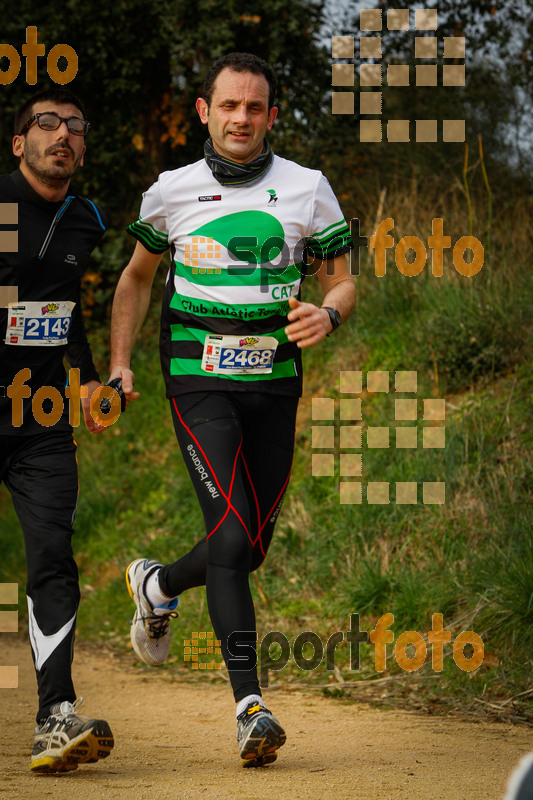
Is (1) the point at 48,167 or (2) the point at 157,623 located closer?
(1) the point at 48,167

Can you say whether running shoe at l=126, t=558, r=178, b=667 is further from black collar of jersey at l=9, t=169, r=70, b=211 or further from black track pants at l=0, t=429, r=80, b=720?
black collar of jersey at l=9, t=169, r=70, b=211

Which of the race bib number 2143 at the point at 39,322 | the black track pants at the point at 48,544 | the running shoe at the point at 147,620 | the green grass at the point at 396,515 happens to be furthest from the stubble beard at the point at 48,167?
the green grass at the point at 396,515

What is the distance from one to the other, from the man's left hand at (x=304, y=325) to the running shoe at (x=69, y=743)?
170 cm

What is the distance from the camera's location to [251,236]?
448 cm

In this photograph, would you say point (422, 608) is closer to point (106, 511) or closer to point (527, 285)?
point (527, 285)

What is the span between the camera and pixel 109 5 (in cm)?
971

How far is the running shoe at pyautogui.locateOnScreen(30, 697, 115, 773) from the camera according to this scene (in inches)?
156

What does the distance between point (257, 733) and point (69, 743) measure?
2.40ft

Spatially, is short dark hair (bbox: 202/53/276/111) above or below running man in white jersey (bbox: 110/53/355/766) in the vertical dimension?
above

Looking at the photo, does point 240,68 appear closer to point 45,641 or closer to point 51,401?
point 51,401

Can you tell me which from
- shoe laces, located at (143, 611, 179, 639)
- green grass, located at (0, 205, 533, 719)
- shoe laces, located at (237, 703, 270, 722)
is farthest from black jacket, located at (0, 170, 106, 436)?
green grass, located at (0, 205, 533, 719)

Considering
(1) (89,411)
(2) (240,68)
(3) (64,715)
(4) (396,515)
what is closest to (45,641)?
(3) (64,715)

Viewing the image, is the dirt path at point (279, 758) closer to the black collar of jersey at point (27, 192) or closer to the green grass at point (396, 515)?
the green grass at point (396, 515)

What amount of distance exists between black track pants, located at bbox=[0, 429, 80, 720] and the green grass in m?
2.33
